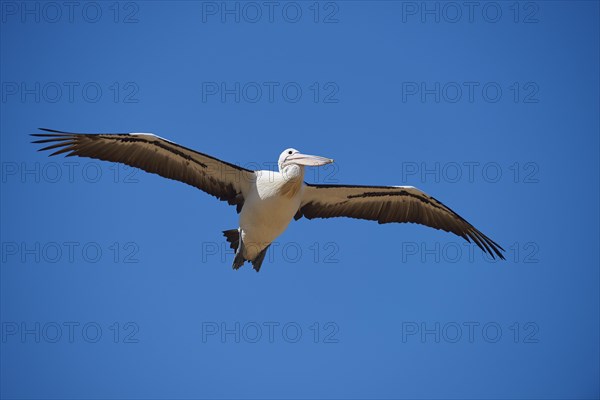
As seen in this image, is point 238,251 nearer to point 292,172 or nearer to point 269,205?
point 269,205

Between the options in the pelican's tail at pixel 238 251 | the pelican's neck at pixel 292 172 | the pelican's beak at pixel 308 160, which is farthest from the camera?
the pelican's tail at pixel 238 251

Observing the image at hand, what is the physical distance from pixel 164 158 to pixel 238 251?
218cm

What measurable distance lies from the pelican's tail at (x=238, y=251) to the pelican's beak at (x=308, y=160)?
6.20 feet

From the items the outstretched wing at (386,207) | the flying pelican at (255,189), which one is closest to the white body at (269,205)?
the flying pelican at (255,189)

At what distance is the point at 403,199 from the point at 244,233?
3.34 meters

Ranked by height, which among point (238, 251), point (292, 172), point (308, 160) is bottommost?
point (238, 251)

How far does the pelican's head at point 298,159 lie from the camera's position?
50.9ft

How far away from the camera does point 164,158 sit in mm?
16422

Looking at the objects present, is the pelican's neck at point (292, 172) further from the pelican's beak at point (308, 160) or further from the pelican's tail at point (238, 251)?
the pelican's tail at point (238, 251)

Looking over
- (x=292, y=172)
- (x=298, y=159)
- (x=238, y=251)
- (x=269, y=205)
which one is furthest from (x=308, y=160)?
(x=238, y=251)

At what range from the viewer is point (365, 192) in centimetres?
1730

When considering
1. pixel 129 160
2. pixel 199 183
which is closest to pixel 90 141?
pixel 129 160

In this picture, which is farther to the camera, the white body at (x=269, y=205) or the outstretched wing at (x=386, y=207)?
the outstretched wing at (x=386, y=207)

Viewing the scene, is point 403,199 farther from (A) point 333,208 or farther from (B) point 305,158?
(B) point 305,158
